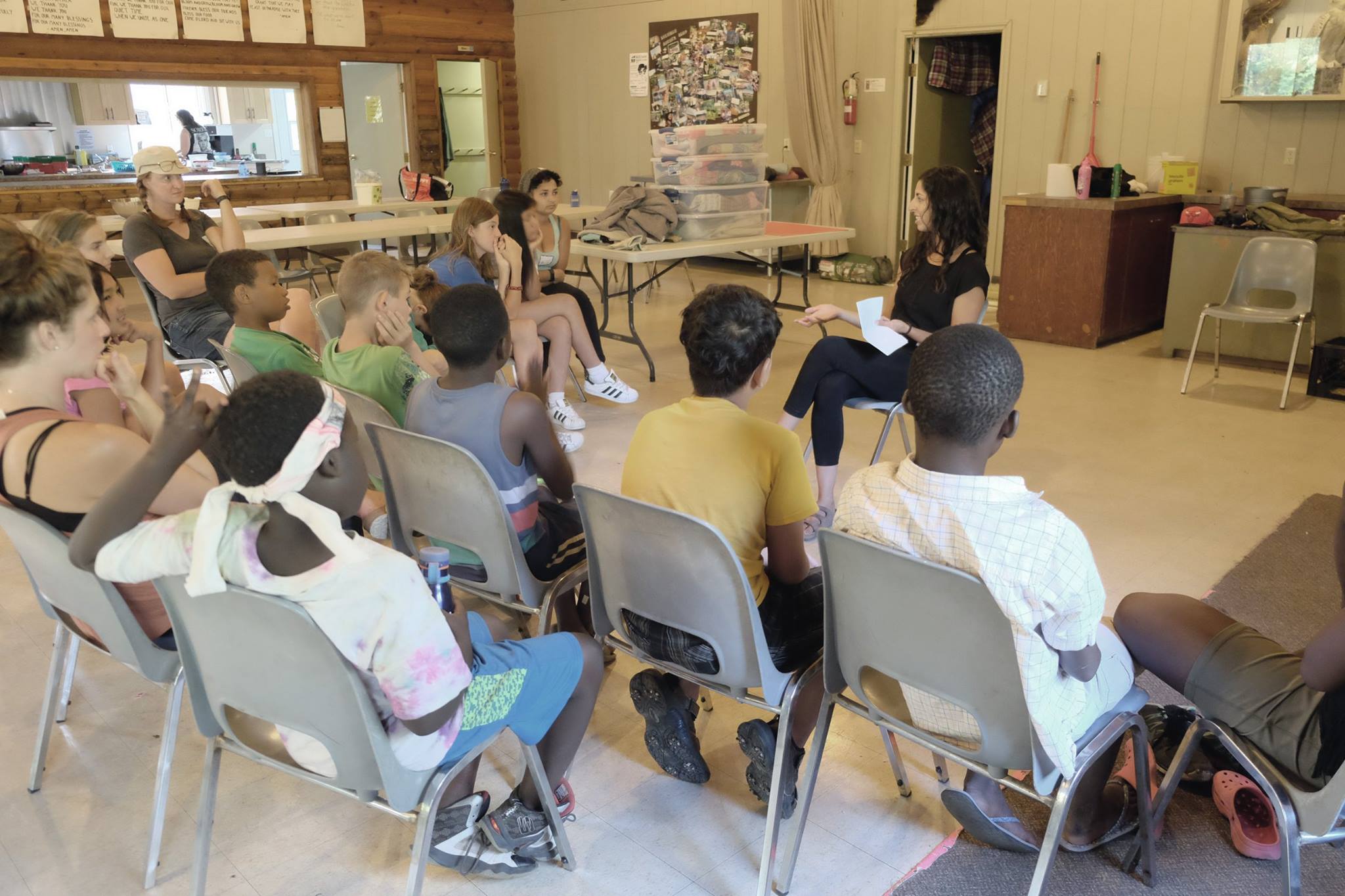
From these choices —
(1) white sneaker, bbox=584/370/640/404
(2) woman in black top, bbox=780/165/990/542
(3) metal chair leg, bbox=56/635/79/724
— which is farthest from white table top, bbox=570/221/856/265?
(3) metal chair leg, bbox=56/635/79/724

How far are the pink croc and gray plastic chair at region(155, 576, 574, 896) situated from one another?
4.36 feet

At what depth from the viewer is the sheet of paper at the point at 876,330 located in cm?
300

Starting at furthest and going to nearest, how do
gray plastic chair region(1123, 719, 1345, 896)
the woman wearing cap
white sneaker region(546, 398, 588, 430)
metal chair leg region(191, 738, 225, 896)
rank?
white sneaker region(546, 398, 588, 430) < the woman wearing cap < metal chair leg region(191, 738, 225, 896) < gray plastic chair region(1123, 719, 1345, 896)

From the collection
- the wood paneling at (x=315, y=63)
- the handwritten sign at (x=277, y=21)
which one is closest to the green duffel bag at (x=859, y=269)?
the wood paneling at (x=315, y=63)

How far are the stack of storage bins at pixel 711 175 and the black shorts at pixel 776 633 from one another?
396 cm

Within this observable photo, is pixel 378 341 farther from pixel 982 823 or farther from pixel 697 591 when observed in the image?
pixel 982 823

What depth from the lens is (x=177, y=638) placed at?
5.01 ft

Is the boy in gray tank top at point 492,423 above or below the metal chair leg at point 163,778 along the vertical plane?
above

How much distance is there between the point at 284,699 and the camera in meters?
1.42

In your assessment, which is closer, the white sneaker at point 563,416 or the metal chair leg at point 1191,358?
the white sneaker at point 563,416

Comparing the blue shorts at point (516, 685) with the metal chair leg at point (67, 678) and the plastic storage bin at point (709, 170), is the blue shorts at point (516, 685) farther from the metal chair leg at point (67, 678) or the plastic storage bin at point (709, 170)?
the plastic storage bin at point (709, 170)

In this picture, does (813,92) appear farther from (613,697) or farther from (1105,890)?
(1105,890)

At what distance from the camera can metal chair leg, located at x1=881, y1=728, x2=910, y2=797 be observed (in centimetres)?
199

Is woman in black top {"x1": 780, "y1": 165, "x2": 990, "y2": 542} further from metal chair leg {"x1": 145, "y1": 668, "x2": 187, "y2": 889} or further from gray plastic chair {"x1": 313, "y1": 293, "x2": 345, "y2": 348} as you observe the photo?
metal chair leg {"x1": 145, "y1": 668, "x2": 187, "y2": 889}
